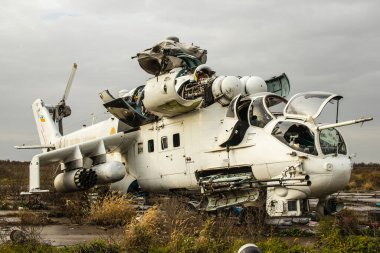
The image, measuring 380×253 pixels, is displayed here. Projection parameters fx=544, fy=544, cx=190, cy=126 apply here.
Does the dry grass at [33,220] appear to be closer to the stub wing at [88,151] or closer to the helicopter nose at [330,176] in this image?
the stub wing at [88,151]

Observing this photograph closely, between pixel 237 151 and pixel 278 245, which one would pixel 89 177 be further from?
pixel 278 245

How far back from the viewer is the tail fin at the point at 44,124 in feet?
74.6

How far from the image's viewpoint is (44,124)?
2319 centimetres

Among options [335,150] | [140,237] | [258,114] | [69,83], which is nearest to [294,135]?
[335,150]

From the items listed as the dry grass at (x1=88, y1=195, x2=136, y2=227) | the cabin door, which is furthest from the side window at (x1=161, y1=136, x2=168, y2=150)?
the dry grass at (x1=88, y1=195, x2=136, y2=227)

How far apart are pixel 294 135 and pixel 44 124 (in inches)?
535

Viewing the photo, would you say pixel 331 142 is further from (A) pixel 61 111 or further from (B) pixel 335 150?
(A) pixel 61 111

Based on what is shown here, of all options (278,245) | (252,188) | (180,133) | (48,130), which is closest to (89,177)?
(180,133)

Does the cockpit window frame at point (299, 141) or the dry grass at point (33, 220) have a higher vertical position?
the cockpit window frame at point (299, 141)

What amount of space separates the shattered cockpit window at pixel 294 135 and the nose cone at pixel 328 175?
1.88 ft

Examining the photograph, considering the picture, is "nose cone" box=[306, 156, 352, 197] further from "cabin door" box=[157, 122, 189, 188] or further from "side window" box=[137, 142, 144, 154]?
"side window" box=[137, 142, 144, 154]

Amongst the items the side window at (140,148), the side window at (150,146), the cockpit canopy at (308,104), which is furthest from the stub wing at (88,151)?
the cockpit canopy at (308,104)

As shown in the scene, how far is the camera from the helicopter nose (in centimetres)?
1193

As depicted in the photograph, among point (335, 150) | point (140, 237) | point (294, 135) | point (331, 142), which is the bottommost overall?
point (140, 237)
